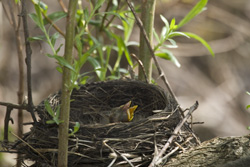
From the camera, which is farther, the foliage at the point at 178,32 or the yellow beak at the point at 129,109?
the yellow beak at the point at 129,109

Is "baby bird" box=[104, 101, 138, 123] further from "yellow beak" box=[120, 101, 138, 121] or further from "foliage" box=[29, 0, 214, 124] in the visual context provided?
"foliage" box=[29, 0, 214, 124]

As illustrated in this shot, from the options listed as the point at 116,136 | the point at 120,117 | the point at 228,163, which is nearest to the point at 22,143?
the point at 116,136

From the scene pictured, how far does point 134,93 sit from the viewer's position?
2002mm

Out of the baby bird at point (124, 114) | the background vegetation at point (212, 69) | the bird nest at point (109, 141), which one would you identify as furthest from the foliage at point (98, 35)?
the background vegetation at point (212, 69)

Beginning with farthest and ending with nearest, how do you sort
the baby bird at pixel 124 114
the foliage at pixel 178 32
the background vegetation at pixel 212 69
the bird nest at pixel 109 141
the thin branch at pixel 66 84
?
the background vegetation at pixel 212 69
the baby bird at pixel 124 114
the foliage at pixel 178 32
the bird nest at pixel 109 141
the thin branch at pixel 66 84

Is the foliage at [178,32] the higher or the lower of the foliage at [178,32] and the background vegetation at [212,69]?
the lower

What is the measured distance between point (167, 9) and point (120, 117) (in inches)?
103

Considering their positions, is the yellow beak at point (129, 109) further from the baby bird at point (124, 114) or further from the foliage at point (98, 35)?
the foliage at point (98, 35)

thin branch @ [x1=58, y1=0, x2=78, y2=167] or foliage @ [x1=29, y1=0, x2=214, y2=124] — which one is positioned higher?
foliage @ [x1=29, y1=0, x2=214, y2=124]

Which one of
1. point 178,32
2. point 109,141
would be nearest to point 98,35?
point 178,32

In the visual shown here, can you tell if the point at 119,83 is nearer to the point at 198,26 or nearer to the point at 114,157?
the point at 114,157

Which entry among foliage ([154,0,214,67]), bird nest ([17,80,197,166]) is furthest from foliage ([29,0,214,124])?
bird nest ([17,80,197,166])

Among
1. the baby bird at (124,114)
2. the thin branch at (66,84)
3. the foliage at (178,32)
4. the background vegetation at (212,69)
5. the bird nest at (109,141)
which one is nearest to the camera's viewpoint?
the thin branch at (66,84)

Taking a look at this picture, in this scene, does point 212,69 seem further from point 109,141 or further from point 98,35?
point 109,141
